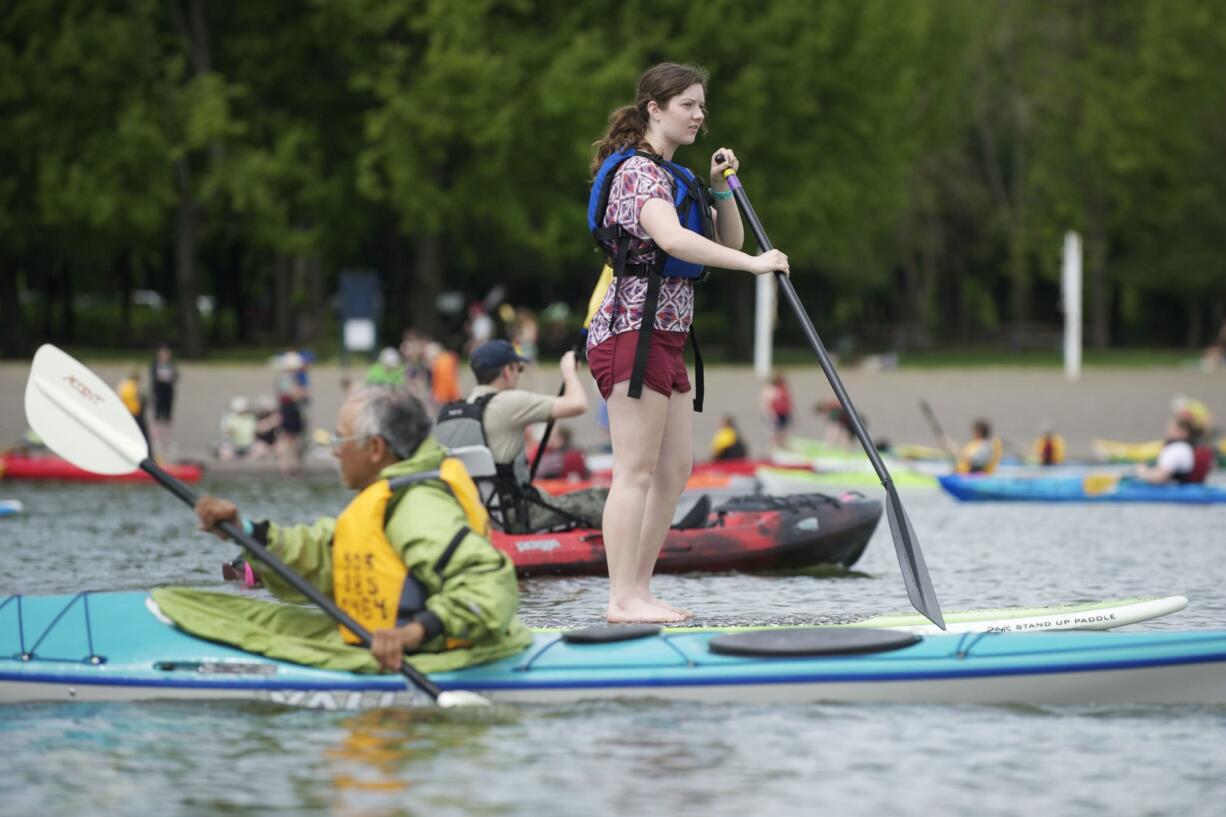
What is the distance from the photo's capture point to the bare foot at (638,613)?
7199mm

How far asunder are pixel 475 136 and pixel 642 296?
88.2 feet

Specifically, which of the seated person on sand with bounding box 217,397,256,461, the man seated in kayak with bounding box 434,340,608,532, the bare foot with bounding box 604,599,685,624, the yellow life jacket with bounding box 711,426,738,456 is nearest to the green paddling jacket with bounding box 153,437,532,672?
the bare foot with bounding box 604,599,685,624

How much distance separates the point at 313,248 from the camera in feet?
118

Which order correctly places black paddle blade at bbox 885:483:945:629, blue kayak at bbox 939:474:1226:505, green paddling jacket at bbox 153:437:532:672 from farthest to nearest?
blue kayak at bbox 939:474:1226:505 → black paddle blade at bbox 885:483:945:629 → green paddling jacket at bbox 153:437:532:672

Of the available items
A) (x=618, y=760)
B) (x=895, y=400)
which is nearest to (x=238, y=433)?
(x=895, y=400)

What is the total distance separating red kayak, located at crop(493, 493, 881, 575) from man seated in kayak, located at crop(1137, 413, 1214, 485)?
608 centimetres

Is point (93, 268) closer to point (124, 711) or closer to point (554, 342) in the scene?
point (554, 342)

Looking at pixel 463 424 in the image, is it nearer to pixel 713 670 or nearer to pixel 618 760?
pixel 713 670

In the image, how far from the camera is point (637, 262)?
7.04 meters

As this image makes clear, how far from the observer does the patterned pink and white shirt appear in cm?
695

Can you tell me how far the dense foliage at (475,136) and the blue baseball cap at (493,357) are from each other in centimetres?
2389

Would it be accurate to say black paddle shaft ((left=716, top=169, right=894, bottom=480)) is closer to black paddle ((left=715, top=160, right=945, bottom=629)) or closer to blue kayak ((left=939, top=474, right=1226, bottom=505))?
black paddle ((left=715, top=160, right=945, bottom=629))

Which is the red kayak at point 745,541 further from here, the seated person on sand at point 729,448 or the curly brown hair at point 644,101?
the seated person on sand at point 729,448

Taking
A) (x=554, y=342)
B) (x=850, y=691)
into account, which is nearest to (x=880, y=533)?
(x=850, y=691)
